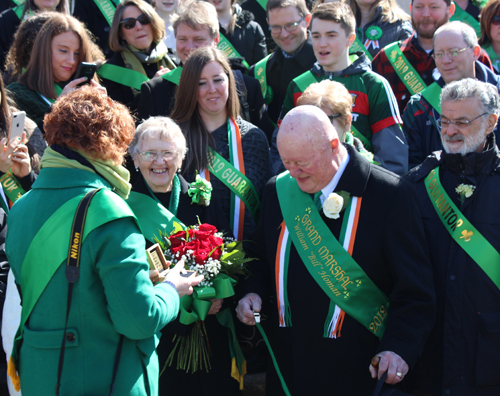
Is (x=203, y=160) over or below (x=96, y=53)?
below

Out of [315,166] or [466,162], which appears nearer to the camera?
[315,166]

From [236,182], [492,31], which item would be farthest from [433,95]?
[236,182]

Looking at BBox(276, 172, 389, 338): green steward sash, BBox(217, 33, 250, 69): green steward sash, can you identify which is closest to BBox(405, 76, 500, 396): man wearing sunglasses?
BBox(276, 172, 389, 338): green steward sash

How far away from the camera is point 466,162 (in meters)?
3.32

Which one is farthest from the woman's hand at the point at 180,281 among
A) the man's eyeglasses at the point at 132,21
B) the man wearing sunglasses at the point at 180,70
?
the man's eyeglasses at the point at 132,21

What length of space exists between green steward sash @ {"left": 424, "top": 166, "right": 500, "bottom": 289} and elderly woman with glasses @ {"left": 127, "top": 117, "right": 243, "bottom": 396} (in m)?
1.39

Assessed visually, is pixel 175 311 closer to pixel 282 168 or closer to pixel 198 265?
pixel 198 265

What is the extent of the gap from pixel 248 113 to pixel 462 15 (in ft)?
11.1

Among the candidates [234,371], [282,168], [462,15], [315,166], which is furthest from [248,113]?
[462,15]

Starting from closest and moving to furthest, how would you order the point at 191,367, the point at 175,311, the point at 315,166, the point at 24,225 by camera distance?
the point at 24,225, the point at 175,311, the point at 315,166, the point at 191,367

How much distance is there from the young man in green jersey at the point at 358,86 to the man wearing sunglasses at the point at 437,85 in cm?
22

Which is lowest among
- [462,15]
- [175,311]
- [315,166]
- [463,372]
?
[463,372]

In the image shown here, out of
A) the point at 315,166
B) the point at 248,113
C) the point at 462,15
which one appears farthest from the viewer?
the point at 462,15

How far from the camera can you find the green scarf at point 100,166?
7.79 feet
